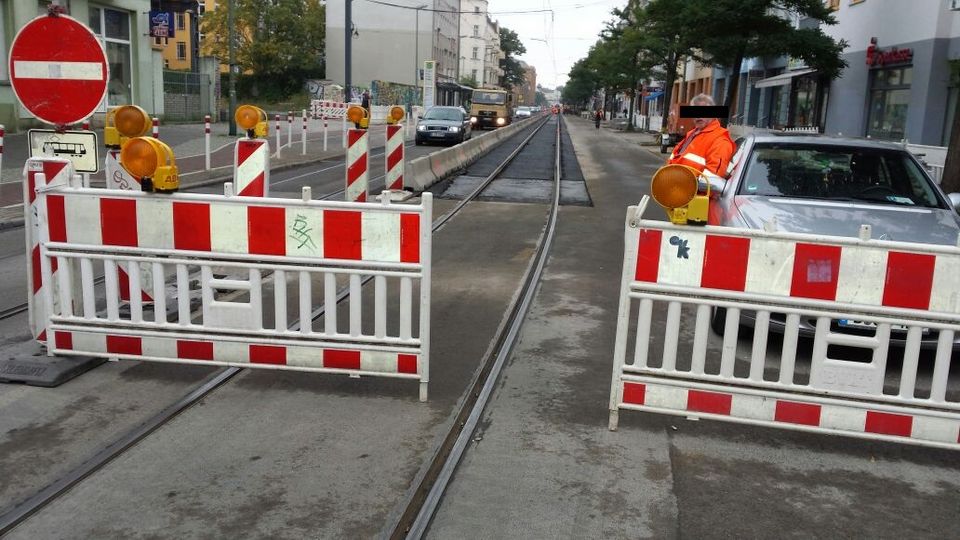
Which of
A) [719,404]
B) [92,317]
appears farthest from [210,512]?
[719,404]

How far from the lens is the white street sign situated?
18.1 ft

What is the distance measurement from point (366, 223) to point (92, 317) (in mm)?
1862

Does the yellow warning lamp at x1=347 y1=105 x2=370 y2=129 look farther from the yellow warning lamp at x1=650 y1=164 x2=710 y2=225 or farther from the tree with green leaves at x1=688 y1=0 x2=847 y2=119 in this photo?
the tree with green leaves at x1=688 y1=0 x2=847 y2=119

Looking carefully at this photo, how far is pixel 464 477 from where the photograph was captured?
3.91m

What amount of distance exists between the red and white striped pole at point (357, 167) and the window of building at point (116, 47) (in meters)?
19.9

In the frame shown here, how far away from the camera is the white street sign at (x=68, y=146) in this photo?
217 inches

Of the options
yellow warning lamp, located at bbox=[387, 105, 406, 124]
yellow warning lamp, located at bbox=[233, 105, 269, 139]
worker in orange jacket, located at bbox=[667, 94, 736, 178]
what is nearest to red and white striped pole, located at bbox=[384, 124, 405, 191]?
yellow warning lamp, located at bbox=[387, 105, 406, 124]

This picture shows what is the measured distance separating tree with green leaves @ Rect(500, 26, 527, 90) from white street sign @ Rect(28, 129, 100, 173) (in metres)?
183

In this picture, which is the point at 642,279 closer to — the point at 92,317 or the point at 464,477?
the point at 464,477

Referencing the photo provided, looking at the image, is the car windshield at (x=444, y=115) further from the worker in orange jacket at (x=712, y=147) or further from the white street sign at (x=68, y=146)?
the white street sign at (x=68, y=146)

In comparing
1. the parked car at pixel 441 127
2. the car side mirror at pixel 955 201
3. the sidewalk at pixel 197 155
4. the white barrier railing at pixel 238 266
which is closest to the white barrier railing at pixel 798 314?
the white barrier railing at pixel 238 266

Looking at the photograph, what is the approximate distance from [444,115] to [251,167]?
24754 millimetres

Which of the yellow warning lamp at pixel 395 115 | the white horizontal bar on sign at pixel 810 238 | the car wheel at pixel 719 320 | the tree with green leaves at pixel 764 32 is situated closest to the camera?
the white horizontal bar on sign at pixel 810 238

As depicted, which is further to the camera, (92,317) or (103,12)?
(103,12)
